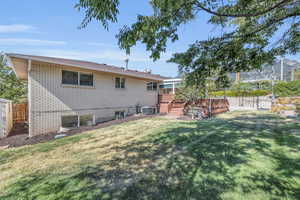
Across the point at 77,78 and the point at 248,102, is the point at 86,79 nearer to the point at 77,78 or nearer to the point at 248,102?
the point at 77,78

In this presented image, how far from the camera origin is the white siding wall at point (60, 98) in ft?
22.6

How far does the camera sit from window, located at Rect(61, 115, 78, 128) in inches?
318

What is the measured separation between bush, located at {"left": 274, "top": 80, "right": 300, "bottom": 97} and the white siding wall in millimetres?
18081

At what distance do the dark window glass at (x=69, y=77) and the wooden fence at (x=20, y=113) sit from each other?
16.4ft

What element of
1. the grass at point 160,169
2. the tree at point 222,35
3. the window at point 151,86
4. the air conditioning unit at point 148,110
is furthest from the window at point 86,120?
the tree at point 222,35

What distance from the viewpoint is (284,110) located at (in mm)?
9797

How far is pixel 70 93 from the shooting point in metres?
8.05

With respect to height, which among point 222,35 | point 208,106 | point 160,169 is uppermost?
point 222,35

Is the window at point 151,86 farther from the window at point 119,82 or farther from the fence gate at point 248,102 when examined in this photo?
the fence gate at point 248,102

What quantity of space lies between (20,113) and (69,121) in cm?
473

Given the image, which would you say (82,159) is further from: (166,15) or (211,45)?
(211,45)

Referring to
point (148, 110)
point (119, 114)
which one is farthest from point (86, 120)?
point (148, 110)

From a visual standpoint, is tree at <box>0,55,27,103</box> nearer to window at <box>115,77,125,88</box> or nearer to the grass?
window at <box>115,77,125,88</box>

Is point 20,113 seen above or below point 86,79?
below
